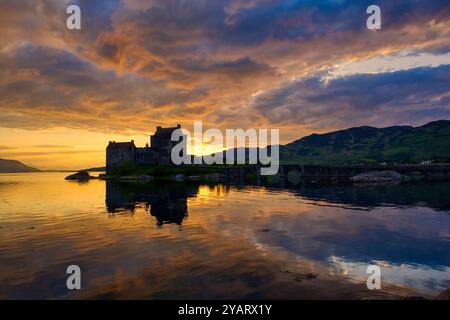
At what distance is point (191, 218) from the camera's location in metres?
45.6

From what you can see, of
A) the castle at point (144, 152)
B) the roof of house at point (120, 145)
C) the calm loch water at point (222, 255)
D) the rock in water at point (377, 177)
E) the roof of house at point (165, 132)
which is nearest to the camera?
the calm loch water at point (222, 255)

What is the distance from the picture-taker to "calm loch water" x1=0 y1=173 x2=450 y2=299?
18.7m

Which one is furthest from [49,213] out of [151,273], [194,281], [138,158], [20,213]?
[138,158]

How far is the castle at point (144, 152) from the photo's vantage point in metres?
185

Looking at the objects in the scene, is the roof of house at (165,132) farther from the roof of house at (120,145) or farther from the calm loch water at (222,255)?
the calm loch water at (222,255)

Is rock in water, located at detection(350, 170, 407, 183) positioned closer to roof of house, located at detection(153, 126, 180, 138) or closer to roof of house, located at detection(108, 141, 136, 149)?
roof of house, located at detection(153, 126, 180, 138)

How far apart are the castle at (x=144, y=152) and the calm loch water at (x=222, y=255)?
139420 mm

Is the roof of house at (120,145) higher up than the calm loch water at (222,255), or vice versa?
the roof of house at (120,145)

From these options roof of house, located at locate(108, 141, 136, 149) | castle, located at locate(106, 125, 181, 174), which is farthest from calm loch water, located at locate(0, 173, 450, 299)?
roof of house, located at locate(108, 141, 136, 149)

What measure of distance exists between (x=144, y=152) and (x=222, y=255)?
167 metres

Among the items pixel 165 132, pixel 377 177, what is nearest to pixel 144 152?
pixel 165 132

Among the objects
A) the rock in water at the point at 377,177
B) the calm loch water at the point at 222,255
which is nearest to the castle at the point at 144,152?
the rock in water at the point at 377,177

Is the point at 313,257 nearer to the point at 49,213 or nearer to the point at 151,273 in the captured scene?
the point at 151,273

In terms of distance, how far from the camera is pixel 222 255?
26.2 m
